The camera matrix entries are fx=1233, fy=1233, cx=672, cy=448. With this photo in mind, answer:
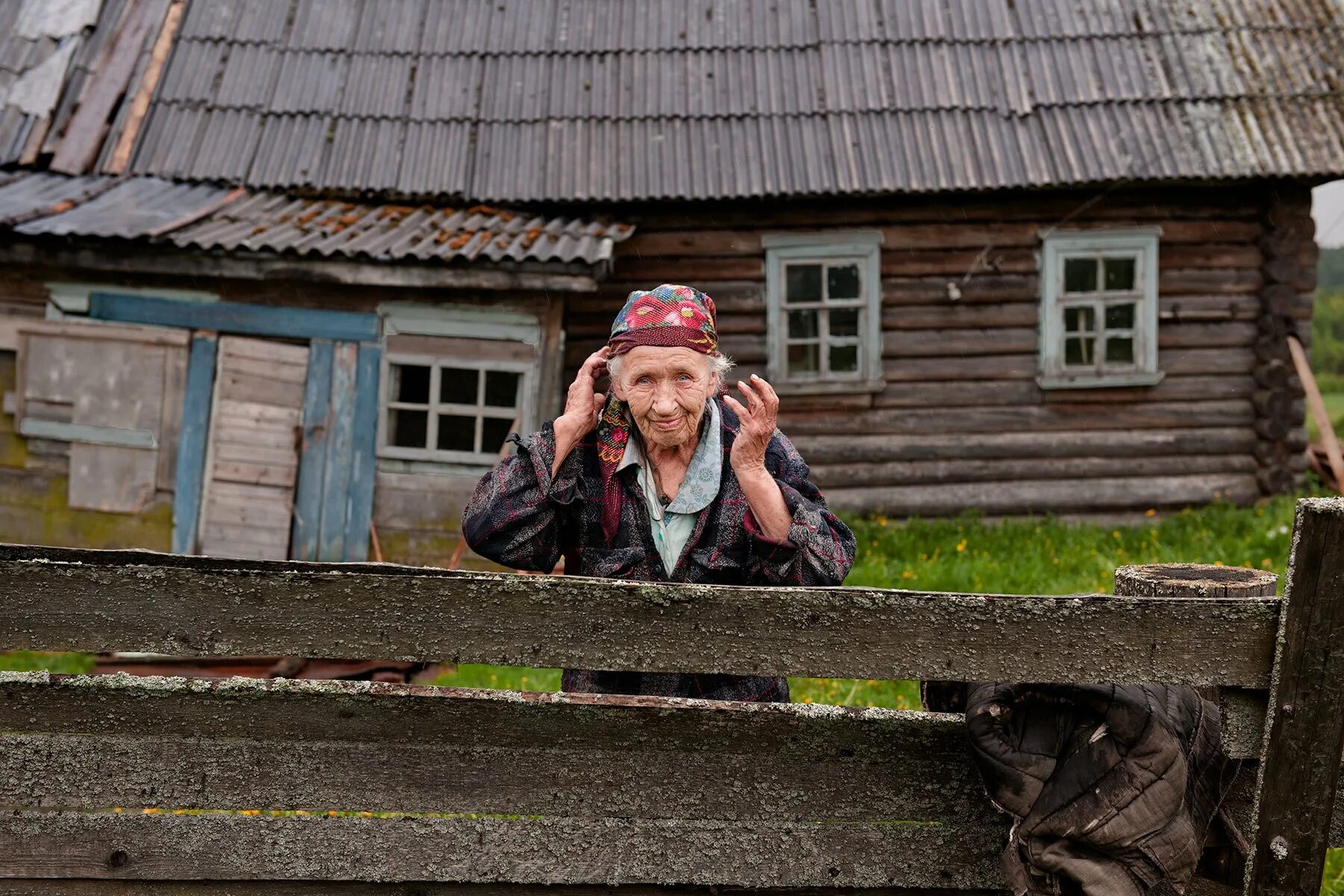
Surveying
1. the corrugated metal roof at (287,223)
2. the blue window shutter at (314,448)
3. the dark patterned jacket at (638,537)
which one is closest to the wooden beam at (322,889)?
the dark patterned jacket at (638,537)

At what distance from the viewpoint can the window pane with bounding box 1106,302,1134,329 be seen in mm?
9781

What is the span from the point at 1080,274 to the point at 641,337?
26.3ft

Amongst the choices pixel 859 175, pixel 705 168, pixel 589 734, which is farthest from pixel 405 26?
pixel 589 734

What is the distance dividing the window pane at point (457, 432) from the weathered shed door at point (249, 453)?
0.95 m

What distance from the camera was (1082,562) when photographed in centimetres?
806

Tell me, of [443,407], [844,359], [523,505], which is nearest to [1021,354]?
[844,359]

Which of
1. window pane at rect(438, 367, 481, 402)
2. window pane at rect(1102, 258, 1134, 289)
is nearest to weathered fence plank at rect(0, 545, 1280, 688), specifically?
window pane at rect(438, 367, 481, 402)

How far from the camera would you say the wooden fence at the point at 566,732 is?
6.69 ft

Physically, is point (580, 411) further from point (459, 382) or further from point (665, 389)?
point (459, 382)

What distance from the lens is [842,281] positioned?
9.66 metres

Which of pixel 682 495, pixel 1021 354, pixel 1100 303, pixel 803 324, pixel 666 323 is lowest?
pixel 682 495

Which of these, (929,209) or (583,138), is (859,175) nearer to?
(929,209)

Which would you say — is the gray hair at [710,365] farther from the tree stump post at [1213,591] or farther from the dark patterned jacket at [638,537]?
the tree stump post at [1213,591]

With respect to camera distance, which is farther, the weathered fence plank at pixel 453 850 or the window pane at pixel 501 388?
the window pane at pixel 501 388
